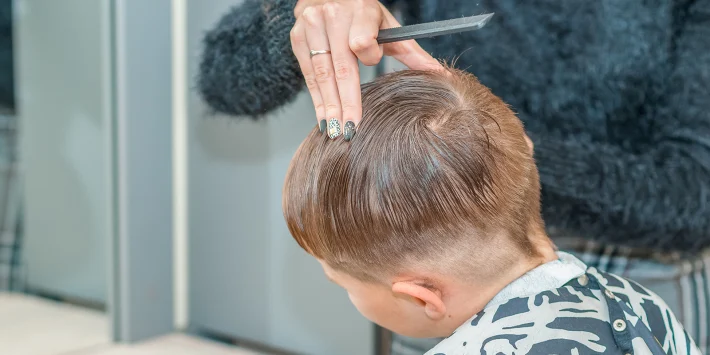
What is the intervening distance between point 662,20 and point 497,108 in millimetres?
343

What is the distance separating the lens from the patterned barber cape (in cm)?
52

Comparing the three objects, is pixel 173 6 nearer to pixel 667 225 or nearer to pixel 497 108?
pixel 497 108

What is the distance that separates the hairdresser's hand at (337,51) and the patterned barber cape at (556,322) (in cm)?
20

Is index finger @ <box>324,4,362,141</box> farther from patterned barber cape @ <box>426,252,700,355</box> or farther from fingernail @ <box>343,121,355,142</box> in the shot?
patterned barber cape @ <box>426,252,700,355</box>

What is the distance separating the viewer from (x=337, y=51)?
21.7 inches

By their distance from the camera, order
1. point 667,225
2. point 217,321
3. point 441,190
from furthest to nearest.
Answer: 1. point 217,321
2. point 667,225
3. point 441,190

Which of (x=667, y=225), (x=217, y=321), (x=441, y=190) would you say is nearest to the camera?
(x=441, y=190)

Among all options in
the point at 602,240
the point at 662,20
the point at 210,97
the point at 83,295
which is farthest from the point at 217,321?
the point at 662,20

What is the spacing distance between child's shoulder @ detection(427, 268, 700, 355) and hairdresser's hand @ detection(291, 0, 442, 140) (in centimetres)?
20

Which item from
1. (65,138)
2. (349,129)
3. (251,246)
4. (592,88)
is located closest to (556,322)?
(349,129)

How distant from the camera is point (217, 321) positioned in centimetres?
113

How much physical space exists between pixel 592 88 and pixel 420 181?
0.39 m

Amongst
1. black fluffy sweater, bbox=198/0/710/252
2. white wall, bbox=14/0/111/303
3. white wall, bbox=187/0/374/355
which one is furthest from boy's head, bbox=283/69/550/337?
white wall, bbox=14/0/111/303

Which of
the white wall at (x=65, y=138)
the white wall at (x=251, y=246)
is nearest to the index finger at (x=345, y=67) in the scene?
the white wall at (x=251, y=246)
